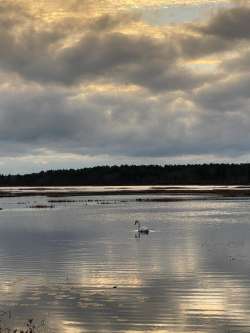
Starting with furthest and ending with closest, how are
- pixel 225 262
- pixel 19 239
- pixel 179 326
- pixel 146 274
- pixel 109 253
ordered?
1. pixel 19 239
2. pixel 109 253
3. pixel 225 262
4. pixel 146 274
5. pixel 179 326

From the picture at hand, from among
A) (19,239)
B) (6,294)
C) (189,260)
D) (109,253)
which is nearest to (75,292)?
(6,294)

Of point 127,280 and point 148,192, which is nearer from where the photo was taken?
point 127,280

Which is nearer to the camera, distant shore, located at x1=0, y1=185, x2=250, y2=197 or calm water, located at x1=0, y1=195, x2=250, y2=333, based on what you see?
calm water, located at x1=0, y1=195, x2=250, y2=333

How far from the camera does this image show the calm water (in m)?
17.3

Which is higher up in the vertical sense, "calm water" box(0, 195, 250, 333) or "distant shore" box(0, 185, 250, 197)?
"distant shore" box(0, 185, 250, 197)

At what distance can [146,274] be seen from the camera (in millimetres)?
24453

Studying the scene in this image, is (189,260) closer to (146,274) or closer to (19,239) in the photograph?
(146,274)

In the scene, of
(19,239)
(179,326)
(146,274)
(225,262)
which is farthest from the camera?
(19,239)

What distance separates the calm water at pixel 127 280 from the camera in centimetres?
1730

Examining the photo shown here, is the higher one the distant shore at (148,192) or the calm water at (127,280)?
the distant shore at (148,192)

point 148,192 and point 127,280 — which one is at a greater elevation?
point 148,192

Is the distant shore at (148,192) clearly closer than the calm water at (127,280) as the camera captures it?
No

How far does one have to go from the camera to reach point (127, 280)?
23266 mm

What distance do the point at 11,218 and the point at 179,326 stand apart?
4422 cm
